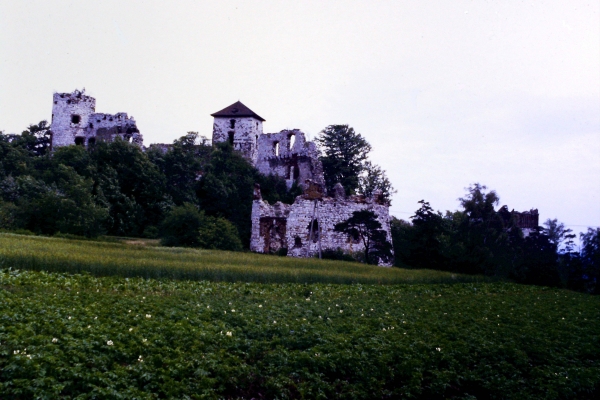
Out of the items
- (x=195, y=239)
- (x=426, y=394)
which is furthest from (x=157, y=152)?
(x=426, y=394)

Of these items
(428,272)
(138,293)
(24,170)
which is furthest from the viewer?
(24,170)

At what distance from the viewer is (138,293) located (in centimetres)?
1773

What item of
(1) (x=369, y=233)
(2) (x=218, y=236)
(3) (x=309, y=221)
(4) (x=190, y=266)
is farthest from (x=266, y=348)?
(3) (x=309, y=221)

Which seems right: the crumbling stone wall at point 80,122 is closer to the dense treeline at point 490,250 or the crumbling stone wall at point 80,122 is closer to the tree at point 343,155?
the tree at point 343,155

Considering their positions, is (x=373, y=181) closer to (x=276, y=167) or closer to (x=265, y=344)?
Answer: (x=276, y=167)

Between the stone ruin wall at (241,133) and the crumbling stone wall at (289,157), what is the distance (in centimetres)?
74

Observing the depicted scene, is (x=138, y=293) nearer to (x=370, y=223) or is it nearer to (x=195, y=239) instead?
(x=195, y=239)

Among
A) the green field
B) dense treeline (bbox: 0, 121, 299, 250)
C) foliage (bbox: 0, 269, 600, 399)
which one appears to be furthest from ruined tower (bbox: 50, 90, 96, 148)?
foliage (bbox: 0, 269, 600, 399)

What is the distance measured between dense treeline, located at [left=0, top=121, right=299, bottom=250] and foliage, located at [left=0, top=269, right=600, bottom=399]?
1970 centimetres

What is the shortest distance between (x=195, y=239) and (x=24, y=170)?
17837mm

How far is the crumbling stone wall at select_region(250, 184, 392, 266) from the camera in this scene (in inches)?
1578

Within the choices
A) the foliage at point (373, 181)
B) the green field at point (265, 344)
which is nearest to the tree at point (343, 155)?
the foliage at point (373, 181)

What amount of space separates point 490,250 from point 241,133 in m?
23.3

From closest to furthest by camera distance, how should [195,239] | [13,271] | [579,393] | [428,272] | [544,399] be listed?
[544,399]
[579,393]
[13,271]
[428,272]
[195,239]
